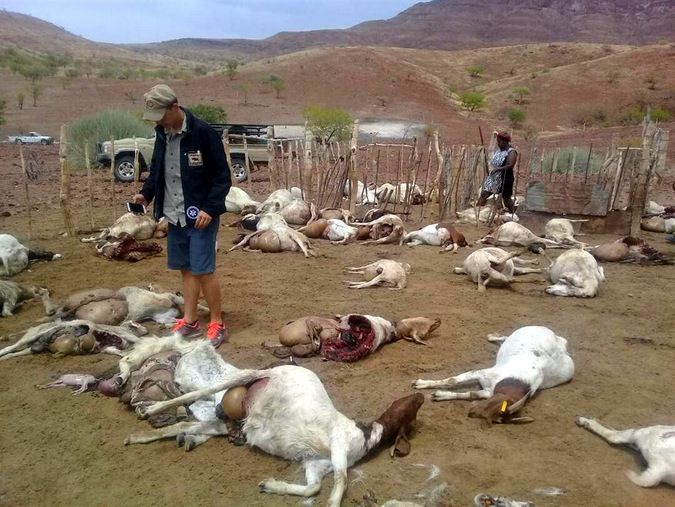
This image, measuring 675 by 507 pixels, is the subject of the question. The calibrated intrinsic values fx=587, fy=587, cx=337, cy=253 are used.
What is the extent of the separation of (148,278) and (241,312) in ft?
5.42

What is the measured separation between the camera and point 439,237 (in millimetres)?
8844

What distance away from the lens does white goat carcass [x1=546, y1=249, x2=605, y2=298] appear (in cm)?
642

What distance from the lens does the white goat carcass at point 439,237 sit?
8688 mm

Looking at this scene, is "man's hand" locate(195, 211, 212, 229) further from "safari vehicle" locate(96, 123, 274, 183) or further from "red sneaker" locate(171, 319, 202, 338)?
"safari vehicle" locate(96, 123, 274, 183)

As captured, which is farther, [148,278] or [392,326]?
[148,278]

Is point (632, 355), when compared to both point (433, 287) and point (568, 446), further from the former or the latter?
point (433, 287)

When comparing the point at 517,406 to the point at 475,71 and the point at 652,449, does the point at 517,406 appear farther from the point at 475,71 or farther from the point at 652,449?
the point at 475,71

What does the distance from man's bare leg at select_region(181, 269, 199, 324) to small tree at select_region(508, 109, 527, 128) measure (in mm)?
29263

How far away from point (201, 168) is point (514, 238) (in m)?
5.76

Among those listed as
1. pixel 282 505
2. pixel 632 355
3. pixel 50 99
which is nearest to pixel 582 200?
pixel 632 355

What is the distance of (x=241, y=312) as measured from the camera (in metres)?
5.75

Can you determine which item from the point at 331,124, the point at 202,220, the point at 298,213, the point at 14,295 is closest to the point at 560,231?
the point at 298,213

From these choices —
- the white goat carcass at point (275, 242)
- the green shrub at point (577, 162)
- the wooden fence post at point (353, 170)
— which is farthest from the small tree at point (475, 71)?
the white goat carcass at point (275, 242)

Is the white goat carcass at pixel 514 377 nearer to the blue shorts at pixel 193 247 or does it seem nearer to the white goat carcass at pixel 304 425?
the white goat carcass at pixel 304 425
